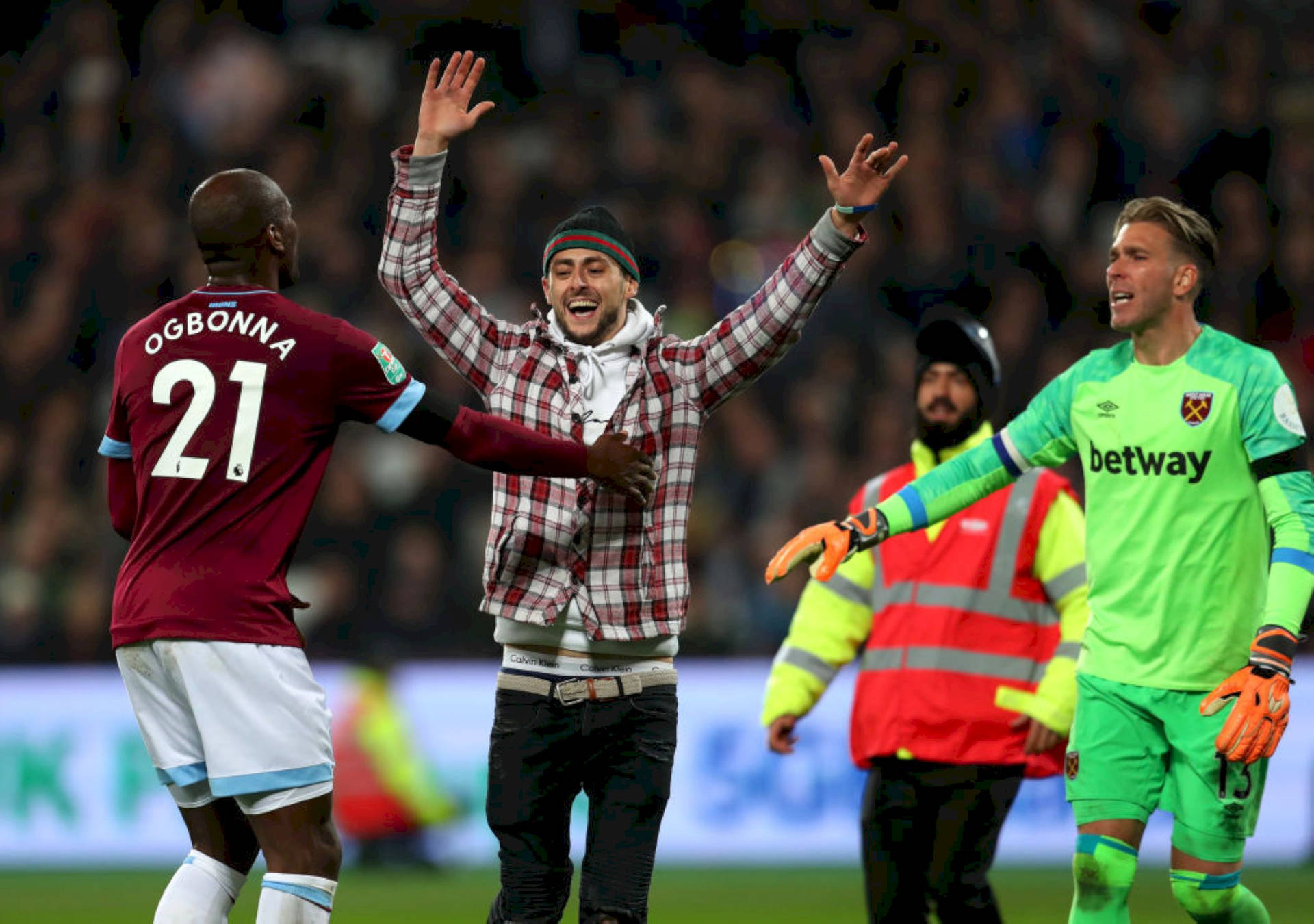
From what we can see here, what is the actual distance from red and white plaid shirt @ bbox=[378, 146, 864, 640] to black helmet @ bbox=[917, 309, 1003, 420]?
1113 millimetres

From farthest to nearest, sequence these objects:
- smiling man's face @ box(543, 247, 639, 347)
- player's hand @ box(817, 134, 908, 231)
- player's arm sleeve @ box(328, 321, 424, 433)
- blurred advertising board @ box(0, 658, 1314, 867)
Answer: blurred advertising board @ box(0, 658, 1314, 867) → smiling man's face @ box(543, 247, 639, 347) → player's hand @ box(817, 134, 908, 231) → player's arm sleeve @ box(328, 321, 424, 433)

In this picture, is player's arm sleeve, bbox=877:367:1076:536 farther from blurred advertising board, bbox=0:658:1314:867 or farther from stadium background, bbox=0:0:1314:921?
blurred advertising board, bbox=0:658:1314:867

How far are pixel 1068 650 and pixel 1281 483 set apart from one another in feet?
4.15

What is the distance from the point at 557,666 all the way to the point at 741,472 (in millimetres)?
7473

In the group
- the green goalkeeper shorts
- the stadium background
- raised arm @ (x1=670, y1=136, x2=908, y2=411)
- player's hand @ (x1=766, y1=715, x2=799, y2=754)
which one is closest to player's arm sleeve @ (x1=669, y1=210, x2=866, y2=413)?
raised arm @ (x1=670, y1=136, x2=908, y2=411)

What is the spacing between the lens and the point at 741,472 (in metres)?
12.9

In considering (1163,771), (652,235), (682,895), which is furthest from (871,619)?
(652,235)

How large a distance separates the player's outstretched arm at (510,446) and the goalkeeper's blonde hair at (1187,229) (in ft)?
5.76

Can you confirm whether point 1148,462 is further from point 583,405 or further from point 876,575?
point 583,405

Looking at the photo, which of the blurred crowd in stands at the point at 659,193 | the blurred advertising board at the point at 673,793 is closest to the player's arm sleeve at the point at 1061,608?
the blurred advertising board at the point at 673,793

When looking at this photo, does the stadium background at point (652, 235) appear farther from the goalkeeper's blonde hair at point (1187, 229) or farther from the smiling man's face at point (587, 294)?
the goalkeeper's blonde hair at point (1187, 229)

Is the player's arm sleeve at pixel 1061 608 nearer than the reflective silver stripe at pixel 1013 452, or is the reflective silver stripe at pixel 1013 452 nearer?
the reflective silver stripe at pixel 1013 452

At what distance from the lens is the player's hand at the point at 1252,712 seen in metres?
5.09

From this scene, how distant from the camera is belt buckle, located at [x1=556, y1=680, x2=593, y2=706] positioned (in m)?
5.46
